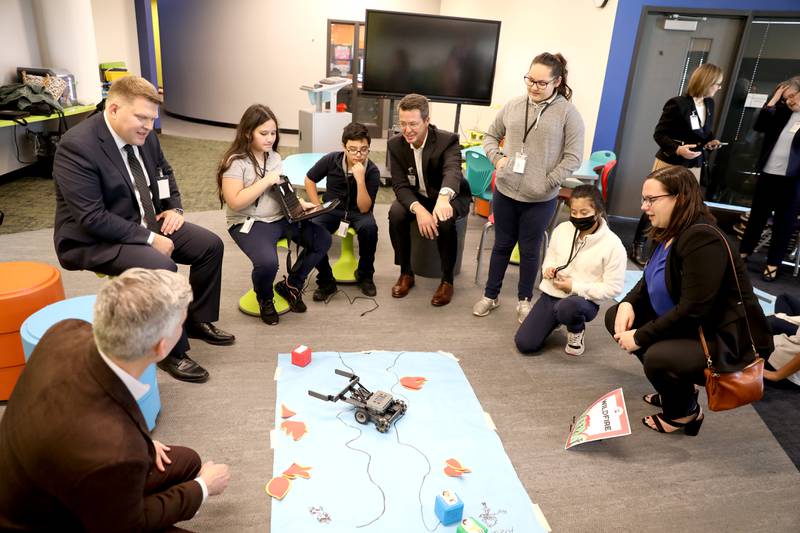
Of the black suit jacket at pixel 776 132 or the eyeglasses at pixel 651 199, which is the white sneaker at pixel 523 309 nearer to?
the eyeglasses at pixel 651 199

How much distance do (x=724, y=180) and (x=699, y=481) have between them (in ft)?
13.8

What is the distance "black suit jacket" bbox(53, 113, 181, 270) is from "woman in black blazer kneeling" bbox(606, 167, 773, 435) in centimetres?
228

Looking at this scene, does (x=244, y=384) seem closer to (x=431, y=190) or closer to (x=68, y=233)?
(x=68, y=233)

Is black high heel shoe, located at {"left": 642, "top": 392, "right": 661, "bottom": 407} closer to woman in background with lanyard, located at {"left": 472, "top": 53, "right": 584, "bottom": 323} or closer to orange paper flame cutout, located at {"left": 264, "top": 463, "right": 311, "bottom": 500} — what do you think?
woman in background with lanyard, located at {"left": 472, "top": 53, "right": 584, "bottom": 323}

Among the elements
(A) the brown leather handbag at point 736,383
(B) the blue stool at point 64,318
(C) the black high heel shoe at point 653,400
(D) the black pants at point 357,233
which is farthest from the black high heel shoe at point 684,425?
(B) the blue stool at point 64,318

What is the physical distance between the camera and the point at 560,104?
3.02m

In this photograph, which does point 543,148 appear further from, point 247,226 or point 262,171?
point 247,226

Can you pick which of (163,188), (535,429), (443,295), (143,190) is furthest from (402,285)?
(143,190)

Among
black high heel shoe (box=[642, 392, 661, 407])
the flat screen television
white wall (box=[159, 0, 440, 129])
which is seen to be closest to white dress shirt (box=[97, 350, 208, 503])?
black high heel shoe (box=[642, 392, 661, 407])

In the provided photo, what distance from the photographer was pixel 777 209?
4.20 metres

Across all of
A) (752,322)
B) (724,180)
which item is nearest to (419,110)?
(752,322)

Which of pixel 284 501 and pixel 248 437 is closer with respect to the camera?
pixel 284 501

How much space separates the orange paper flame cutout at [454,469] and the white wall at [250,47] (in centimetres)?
781

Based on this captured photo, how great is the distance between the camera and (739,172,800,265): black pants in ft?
13.5
